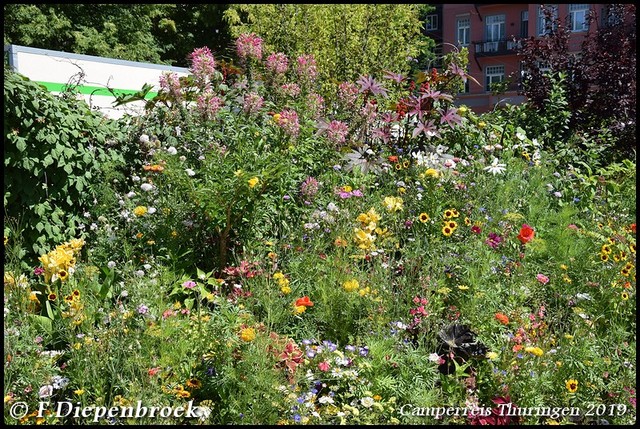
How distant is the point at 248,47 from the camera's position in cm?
537

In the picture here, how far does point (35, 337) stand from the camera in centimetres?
310

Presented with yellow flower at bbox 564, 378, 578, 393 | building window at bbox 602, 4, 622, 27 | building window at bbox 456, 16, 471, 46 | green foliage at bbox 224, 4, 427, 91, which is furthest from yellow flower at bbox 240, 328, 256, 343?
building window at bbox 456, 16, 471, 46

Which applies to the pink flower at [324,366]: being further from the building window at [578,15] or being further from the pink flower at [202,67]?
the building window at [578,15]

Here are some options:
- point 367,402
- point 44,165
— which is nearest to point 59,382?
point 367,402

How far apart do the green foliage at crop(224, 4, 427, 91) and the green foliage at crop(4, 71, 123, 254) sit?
397cm

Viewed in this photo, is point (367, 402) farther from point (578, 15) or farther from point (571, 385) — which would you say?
point (578, 15)

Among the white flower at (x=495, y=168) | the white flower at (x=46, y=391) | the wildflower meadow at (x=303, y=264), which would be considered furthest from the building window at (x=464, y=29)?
the white flower at (x=46, y=391)

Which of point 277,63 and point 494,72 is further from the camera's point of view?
point 494,72

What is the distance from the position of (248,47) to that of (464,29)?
29869 mm

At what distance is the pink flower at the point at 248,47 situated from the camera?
5.37m

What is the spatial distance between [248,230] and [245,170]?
0.39 meters

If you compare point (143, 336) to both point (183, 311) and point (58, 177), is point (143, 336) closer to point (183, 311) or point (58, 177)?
point (183, 311)

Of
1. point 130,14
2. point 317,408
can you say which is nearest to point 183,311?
point 317,408

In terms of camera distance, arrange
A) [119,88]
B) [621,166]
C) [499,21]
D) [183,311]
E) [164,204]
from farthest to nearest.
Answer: [499,21] < [119,88] < [621,166] < [164,204] < [183,311]
